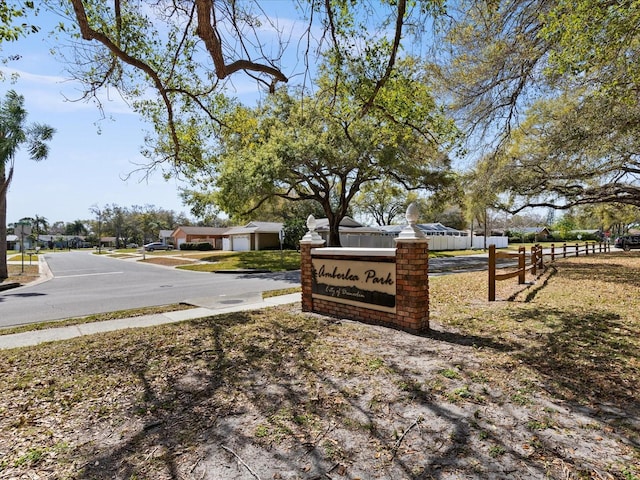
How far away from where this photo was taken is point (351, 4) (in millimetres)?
6133

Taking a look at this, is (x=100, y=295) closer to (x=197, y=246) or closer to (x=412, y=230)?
(x=412, y=230)

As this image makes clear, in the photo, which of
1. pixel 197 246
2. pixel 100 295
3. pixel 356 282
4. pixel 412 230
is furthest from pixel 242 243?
pixel 412 230

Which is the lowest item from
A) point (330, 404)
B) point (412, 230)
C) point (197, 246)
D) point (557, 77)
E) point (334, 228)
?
point (330, 404)

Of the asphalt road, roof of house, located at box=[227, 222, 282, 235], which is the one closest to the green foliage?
the asphalt road

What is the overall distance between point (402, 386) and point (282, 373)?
4.36 ft

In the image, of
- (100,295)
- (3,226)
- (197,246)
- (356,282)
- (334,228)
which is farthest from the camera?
(197,246)

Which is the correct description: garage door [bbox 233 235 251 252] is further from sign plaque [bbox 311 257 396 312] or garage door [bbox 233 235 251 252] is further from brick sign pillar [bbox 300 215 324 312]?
sign plaque [bbox 311 257 396 312]

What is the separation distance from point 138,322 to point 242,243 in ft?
112

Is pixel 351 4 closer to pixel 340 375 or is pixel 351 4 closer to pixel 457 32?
pixel 457 32

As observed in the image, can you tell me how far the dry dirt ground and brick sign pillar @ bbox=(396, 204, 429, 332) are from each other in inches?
15.1

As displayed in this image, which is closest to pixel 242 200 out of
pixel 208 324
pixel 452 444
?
pixel 208 324

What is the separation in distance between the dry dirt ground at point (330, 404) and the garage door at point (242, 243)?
3459 centimetres

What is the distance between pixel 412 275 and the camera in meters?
5.45

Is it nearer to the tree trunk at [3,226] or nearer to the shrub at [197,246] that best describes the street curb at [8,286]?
the tree trunk at [3,226]
